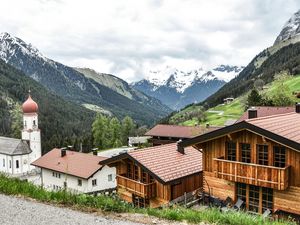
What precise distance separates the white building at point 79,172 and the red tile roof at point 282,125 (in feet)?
97.4

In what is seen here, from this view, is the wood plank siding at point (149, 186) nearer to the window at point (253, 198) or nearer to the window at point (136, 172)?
the window at point (136, 172)

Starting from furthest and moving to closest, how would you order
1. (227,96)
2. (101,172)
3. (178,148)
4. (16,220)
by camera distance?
(227,96) → (101,172) → (178,148) → (16,220)

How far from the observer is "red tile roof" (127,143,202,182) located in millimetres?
25859

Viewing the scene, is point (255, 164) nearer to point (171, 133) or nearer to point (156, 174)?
point (156, 174)

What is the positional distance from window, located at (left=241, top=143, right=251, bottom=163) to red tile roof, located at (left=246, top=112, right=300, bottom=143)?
1530 millimetres

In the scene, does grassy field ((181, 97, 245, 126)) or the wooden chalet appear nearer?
the wooden chalet

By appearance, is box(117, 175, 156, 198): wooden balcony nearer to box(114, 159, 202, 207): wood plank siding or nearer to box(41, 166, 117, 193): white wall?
box(114, 159, 202, 207): wood plank siding

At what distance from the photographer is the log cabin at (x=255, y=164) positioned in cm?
2092

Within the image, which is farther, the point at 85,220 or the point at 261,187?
the point at 261,187

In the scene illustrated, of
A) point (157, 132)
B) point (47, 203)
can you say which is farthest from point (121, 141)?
point (47, 203)

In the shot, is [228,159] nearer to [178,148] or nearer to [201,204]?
[201,204]

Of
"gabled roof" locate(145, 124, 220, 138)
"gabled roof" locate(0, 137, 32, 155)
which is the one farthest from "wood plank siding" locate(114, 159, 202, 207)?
"gabled roof" locate(0, 137, 32, 155)

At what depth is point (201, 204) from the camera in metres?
25.0

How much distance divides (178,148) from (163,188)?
14.4 feet
